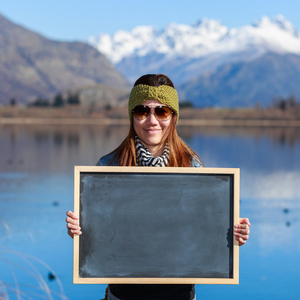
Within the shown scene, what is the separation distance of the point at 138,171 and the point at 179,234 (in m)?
0.55

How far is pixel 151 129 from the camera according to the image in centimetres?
381

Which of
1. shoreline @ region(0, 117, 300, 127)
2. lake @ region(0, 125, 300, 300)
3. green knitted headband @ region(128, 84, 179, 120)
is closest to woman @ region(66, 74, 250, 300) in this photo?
A: green knitted headband @ region(128, 84, 179, 120)

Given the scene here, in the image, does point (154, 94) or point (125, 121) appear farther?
point (125, 121)

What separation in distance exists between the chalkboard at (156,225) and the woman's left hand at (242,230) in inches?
2.0

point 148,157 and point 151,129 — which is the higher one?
point 151,129

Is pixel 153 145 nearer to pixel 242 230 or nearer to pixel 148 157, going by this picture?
pixel 148 157

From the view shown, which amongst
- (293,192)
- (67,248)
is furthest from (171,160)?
(293,192)

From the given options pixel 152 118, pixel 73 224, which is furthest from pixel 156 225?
pixel 152 118

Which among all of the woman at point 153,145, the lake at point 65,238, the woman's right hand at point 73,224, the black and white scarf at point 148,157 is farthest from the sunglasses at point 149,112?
the lake at point 65,238

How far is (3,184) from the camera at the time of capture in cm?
3081

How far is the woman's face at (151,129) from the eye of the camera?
3.77 m

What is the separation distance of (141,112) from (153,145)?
26 cm

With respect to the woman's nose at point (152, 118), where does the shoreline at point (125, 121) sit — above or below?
above

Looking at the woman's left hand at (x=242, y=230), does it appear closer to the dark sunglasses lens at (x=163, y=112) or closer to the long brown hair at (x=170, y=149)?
the long brown hair at (x=170, y=149)
